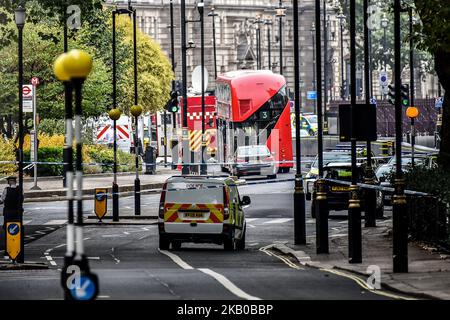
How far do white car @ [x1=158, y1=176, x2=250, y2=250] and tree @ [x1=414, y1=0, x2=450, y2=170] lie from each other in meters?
4.53

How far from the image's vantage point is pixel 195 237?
31422 mm

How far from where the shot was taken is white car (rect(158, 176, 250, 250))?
1236 inches

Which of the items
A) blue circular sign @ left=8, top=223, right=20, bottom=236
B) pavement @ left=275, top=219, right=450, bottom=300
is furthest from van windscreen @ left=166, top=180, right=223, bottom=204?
blue circular sign @ left=8, top=223, right=20, bottom=236

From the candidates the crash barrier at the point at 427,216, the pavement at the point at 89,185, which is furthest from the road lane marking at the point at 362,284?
the pavement at the point at 89,185

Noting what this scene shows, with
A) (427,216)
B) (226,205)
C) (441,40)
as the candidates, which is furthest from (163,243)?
(441,40)

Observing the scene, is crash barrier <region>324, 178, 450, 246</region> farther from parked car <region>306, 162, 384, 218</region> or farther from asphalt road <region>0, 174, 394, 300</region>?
parked car <region>306, 162, 384, 218</region>

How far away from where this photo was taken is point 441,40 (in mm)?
30016

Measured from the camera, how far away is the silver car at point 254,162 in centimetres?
6812

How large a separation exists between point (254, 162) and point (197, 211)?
123 feet

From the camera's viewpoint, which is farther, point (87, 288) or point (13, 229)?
point (13, 229)

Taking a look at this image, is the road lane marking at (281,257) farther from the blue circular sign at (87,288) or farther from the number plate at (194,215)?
the blue circular sign at (87,288)

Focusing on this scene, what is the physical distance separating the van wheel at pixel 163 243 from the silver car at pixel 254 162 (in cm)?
3510

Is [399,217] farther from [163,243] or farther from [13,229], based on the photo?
[163,243]
